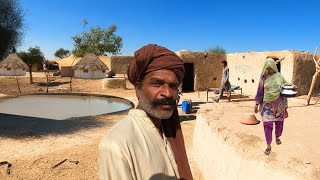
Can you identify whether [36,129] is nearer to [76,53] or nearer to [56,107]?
[56,107]

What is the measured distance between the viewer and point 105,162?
48.2 inches

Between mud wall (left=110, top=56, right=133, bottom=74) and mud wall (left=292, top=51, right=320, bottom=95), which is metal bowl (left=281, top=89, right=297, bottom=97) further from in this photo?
mud wall (left=110, top=56, right=133, bottom=74)

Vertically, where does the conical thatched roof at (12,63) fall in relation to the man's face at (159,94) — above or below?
above

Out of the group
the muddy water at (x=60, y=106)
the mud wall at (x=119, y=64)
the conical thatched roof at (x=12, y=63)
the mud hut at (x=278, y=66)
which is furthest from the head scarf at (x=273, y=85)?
the mud wall at (x=119, y=64)

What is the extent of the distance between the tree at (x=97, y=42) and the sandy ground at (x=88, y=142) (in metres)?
35.6

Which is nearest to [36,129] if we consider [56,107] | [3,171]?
[3,171]

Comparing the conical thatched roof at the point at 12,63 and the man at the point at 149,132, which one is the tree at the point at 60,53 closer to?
the conical thatched roof at the point at 12,63

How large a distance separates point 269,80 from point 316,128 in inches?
95.9

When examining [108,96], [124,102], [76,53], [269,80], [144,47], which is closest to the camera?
[144,47]

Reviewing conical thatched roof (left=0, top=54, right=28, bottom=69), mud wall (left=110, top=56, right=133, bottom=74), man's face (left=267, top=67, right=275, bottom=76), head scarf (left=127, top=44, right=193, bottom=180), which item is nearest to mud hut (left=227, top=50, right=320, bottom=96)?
man's face (left=267, top=67, right=275, bottom=76)

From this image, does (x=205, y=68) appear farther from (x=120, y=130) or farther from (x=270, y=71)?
(x=120, y=130)

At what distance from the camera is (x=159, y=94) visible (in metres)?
1.60

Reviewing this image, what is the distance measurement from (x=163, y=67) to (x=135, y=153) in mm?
522

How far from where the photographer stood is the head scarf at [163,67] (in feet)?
5.19
